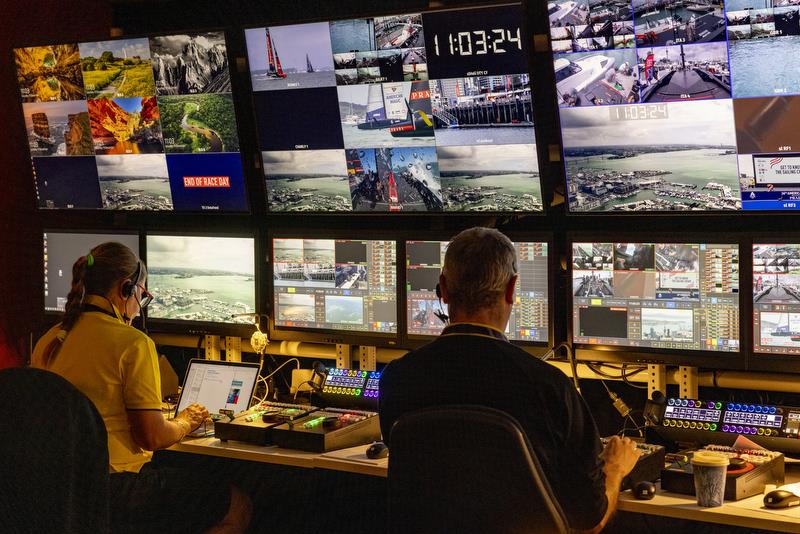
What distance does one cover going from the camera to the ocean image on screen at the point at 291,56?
351 cm

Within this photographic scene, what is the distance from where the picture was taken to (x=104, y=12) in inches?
177

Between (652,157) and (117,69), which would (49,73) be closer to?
(117,69)

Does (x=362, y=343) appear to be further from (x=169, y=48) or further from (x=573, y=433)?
(x=573, y=433)

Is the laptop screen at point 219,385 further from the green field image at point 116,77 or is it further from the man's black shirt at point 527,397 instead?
the man's black shirt at point 527,397

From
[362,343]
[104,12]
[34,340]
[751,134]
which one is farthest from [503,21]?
[34,340]

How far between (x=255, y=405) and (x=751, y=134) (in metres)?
1.98

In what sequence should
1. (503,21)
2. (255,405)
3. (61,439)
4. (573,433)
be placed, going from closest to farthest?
(61,439) < (573,433) < (503,21) < (255,405)
